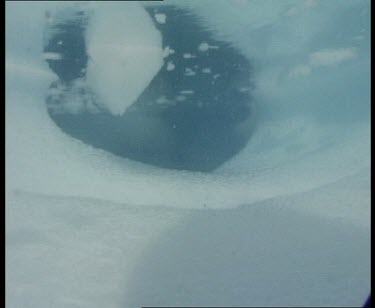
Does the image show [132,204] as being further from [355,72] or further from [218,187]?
[355,72]

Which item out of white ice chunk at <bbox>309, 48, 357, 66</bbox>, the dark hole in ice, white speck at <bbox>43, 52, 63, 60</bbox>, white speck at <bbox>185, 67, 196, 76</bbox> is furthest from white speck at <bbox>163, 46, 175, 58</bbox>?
white ice chunk at <bbox>309, 48, 357, 66</bbox>

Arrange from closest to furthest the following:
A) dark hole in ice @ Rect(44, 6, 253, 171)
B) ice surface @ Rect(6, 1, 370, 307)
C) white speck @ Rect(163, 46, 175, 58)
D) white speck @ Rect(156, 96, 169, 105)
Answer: ice surface @ Rect(6, 1, 370, 307) < dark hole in ice @ Rect(44, 6, 253, 171) < white speck @ Rect(156, 96, 169, 105) < white speck @ Rect(163, 46, 175, 58)

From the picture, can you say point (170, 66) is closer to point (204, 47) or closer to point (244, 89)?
point (204, 47)

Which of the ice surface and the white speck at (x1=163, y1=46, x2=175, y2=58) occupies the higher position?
the white speck at (x1=163, y1=46, x2=175, y2=58)

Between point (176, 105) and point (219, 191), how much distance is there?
1.56 ft

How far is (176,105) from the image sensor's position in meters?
1.69

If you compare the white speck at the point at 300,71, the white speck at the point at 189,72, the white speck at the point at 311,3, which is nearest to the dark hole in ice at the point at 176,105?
the white speck at the point at 189,72

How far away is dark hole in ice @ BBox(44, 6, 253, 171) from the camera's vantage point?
1.57 meters

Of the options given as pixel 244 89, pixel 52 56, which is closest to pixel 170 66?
pixel 244 89

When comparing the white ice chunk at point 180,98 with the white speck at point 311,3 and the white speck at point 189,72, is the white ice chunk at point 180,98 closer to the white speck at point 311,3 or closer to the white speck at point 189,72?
the white speck at point 189,72

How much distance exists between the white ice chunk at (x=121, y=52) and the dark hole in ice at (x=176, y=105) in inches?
1.5

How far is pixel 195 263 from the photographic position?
111 cm

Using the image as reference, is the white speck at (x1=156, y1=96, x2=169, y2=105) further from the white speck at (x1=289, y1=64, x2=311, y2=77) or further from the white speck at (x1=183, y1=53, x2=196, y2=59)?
the white speck at (x1=289, y1=64, x2=311, y2=77)

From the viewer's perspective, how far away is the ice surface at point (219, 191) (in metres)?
1.07
